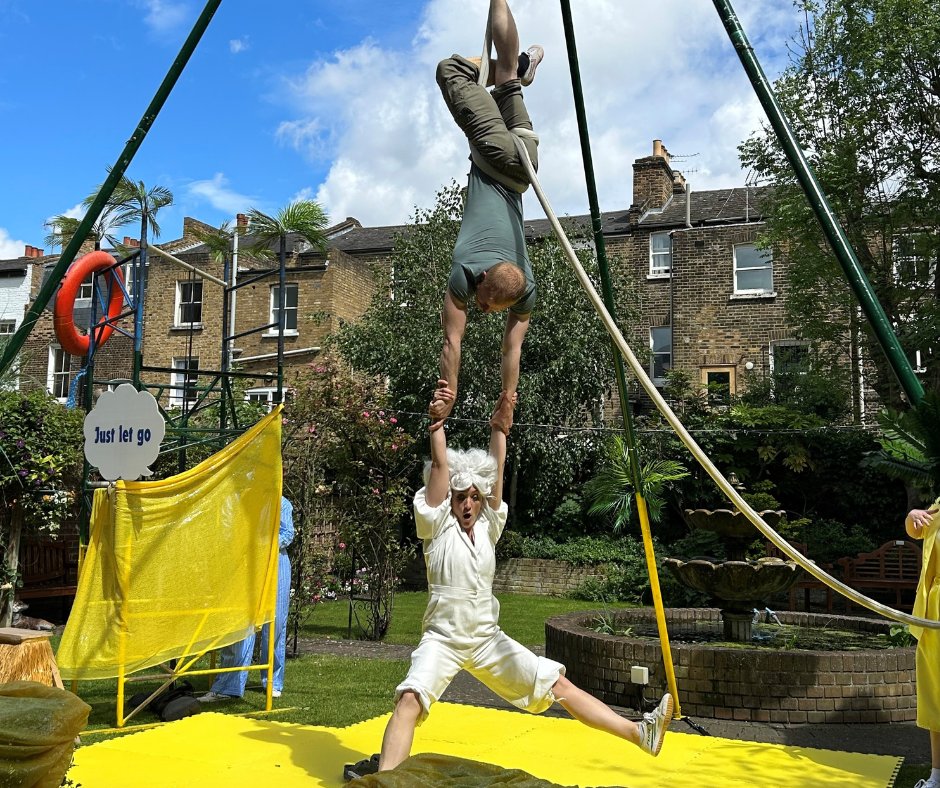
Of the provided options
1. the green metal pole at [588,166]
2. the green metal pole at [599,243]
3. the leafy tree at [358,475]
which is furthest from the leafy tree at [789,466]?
the green metal pole at [588,166]

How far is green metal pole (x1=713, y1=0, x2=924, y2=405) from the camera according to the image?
4082mm

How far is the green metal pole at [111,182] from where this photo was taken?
5203 millimetres

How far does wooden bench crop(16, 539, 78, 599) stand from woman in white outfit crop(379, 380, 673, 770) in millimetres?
10796

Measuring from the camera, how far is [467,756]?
5902 millimetres

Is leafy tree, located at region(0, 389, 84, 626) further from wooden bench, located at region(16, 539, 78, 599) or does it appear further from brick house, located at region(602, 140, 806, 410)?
brick house, located at region(602, 140, 806, 410)

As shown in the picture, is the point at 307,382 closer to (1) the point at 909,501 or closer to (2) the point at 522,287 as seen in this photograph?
(2) the point at 522,287

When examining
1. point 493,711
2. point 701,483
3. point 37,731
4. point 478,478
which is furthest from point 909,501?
point 37,731

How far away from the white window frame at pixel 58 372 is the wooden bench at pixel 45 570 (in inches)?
563

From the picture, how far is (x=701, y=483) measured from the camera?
62.6 feet

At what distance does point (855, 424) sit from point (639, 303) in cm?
557

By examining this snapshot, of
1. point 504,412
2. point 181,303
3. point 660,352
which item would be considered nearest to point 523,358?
point 660,352

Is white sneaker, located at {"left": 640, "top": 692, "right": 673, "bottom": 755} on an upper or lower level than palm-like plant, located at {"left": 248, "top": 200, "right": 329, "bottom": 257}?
lower

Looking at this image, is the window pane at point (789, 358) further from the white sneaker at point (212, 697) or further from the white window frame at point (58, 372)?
the white window frame at point (58, 372)

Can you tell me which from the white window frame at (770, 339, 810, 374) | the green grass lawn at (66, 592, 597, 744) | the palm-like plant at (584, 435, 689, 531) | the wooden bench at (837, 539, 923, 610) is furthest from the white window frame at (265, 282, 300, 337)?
the wooden bench at (837, 539, 923, 610)
